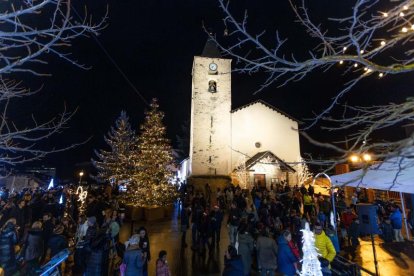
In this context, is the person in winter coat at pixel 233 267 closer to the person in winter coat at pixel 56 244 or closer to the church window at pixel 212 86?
the person in winter coat at pixel 56 244

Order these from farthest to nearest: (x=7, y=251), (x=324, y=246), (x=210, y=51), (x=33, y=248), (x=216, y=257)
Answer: (x=210, y=51), (x=216, y=257), (x=33, y=248), (x=324, y=246), (x=7, y=251)

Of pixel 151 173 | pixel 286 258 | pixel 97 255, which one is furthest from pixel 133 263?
pixel 151 173

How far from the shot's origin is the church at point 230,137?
28969 mm

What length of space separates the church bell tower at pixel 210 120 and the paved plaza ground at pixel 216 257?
17871 mm

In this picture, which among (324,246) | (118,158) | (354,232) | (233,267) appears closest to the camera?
(233,267)

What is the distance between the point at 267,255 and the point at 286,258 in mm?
469

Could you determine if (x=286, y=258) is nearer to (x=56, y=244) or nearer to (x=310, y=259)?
(x=310, y=259)

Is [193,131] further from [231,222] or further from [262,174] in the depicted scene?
[231,222]

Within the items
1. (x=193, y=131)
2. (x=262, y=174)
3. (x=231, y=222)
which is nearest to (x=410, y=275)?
(x=231, y=222)

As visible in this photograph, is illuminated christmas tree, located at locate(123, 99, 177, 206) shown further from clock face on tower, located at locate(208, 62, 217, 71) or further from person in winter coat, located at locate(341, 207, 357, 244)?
clock face on tower, located at locate(208, 62, 217, 71)

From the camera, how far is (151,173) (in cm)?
1644

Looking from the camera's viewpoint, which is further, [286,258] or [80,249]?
[80,249]

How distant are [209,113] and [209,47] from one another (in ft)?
34.1

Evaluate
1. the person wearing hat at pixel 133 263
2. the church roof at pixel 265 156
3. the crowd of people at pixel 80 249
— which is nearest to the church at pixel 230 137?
the church roof at pixel 265 156
